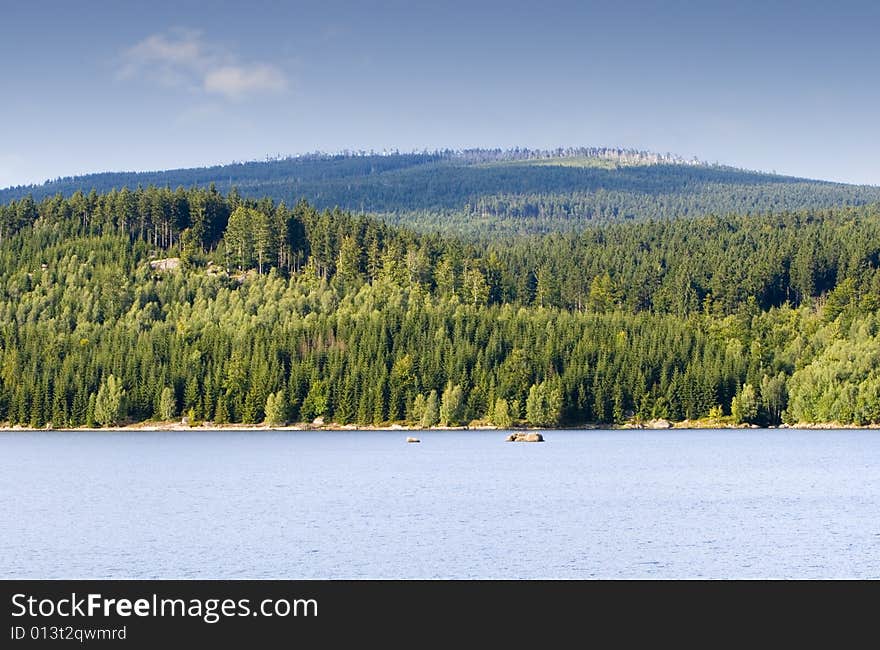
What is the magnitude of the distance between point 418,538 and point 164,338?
137 metres

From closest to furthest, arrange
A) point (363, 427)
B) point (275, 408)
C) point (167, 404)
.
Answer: point (275, 408) < point (167, 404) < point (363, 427)

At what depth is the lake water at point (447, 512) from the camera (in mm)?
59281

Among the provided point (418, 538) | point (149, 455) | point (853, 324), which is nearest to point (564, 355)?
point (853, 324)

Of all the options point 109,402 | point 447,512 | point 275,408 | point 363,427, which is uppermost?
point 447,512

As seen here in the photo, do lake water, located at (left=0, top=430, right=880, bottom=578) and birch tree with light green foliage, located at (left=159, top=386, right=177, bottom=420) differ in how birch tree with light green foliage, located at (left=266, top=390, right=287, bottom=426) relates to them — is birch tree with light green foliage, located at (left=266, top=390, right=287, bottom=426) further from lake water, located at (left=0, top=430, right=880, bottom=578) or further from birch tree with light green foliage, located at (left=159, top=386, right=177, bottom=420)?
lake water, located at (left=0, top=430, right=880, bottom=578)

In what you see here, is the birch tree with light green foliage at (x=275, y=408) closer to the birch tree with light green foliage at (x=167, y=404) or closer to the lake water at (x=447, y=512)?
the birch tree with light green foliage at (x=167, y=404)

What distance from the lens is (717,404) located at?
7279 inches

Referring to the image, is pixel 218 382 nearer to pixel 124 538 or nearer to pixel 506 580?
pixel 124 538

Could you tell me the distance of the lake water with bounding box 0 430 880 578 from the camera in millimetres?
59281

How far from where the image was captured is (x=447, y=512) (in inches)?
3105

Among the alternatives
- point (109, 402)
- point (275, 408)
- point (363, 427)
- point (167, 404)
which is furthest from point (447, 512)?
point (109, 402)

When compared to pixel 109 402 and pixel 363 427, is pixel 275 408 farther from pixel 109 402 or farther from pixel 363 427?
pixel 109 402

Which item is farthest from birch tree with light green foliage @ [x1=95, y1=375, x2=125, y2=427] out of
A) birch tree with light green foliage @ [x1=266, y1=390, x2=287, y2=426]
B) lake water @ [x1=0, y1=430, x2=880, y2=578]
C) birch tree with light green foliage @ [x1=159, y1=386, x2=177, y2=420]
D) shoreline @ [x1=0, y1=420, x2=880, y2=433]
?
lake water @ [x1=0, y1=430, x2=880, y2=578]
